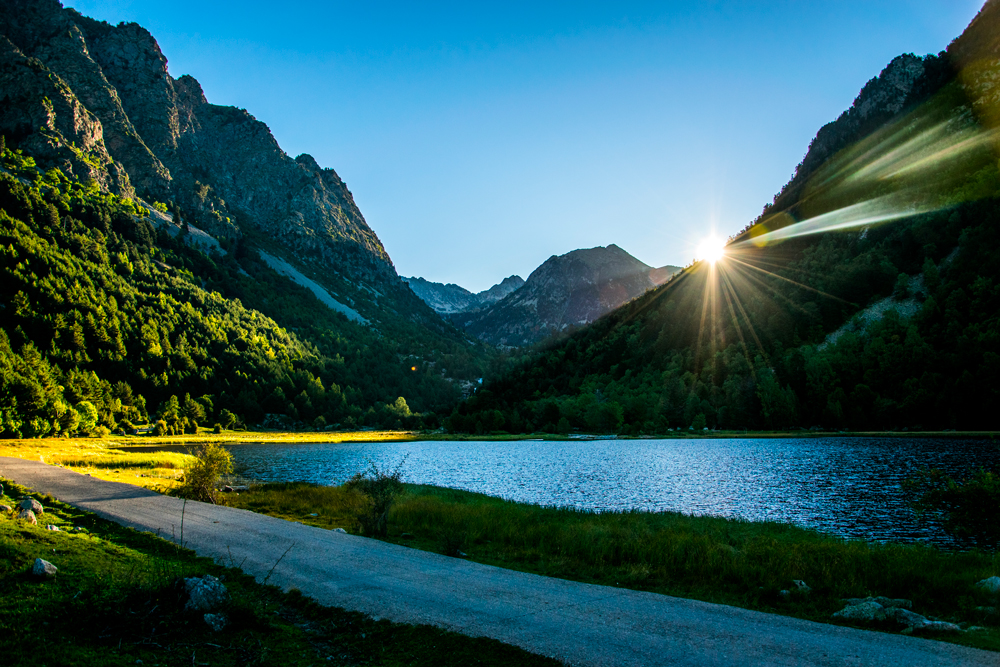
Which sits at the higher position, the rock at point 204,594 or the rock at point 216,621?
the rock at point 204,594

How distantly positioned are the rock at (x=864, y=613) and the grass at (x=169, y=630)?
888cm

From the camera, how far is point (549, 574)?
16.7 meters

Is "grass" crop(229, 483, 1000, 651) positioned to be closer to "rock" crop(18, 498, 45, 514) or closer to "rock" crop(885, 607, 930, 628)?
"rock" crop(885, 607, 930, 628)

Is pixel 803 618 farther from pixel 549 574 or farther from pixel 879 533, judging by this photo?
pixel 879 533

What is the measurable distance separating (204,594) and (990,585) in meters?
20.7

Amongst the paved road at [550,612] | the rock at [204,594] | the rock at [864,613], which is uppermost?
the rock at [204,594]

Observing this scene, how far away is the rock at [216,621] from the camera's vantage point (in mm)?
9766

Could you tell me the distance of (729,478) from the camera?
50.0m

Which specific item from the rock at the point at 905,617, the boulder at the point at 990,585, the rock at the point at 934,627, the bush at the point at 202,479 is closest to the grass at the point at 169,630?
the rock at the point at 934,627

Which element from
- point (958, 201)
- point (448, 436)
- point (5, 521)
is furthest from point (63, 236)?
point (958, 201)

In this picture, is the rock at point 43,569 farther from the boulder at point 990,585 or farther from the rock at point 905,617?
the boulder at point 990,585

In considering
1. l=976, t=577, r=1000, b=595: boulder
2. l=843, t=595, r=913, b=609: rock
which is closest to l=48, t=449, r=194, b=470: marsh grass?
l=843, t=595, r=913, b=609: rock

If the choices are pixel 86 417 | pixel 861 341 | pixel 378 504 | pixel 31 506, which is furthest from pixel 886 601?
pixel 861 341

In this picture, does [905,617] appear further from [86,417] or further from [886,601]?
[86,417]
